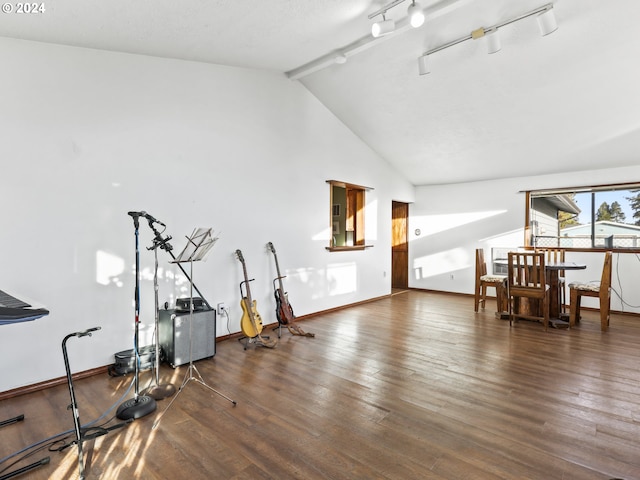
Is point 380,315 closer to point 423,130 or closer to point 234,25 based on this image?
point 423,130

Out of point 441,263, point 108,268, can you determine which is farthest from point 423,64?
point 441,263

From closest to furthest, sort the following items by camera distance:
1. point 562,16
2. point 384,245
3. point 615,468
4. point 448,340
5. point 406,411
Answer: point 615,468 < point 406,411 < point 562,16 < point 448,340 < point 384,245

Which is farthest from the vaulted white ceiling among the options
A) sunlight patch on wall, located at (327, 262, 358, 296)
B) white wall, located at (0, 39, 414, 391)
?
sunlight patch on wall, located at (327, 262, 358, 296)

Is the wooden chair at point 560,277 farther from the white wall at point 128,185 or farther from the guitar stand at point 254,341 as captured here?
the guitar stand at point 254,341

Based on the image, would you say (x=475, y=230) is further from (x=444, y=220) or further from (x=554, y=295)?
(x=554, y=295)

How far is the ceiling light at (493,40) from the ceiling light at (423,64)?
2.10ft

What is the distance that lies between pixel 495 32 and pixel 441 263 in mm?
4896

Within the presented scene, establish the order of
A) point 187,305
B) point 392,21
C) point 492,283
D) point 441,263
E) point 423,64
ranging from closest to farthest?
point 392,21 → point 187,305 → point 423,64 → point 492,283 → point 441,263

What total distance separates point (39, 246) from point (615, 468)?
418 cm

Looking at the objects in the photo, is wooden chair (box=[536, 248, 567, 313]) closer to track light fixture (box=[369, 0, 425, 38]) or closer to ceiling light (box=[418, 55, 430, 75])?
ceiling light (box=[418, 55, 430, 75])

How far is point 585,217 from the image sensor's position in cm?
593

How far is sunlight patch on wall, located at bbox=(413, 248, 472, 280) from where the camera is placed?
7.19 metres

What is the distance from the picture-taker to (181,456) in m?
1.96

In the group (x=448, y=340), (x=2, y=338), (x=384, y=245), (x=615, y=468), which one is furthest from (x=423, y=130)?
(x=2, y=338)
